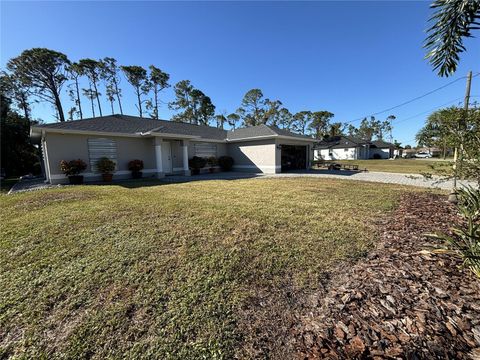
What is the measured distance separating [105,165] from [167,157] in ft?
13.4

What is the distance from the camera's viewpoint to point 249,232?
409cm

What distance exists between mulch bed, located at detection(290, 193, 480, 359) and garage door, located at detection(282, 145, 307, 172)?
14727mm

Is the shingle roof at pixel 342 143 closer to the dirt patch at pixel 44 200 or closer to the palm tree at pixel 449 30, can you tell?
the palm tree at pixel 449 30

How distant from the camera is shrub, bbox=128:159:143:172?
42.8 ft

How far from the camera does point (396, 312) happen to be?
208 centimetres

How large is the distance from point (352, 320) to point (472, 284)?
1.65 metres

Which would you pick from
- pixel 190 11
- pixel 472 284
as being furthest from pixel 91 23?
pixel 472 284

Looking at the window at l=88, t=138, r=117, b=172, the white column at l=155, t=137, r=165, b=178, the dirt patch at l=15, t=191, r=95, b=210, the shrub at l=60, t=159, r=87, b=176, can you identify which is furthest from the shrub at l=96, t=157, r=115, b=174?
the dirt patch at l=15, t=191, r=95, b=210

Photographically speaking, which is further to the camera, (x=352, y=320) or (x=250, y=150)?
(x=250, y=150)

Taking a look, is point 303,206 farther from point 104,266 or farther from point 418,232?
point 104,266

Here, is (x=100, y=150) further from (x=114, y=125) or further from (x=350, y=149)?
(x=350, y=149)

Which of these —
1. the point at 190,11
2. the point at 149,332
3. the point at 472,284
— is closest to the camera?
the point at 149,332

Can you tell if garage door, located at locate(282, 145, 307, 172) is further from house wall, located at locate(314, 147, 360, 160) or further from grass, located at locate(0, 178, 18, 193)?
house wall, located at locate(314, 147, 360, 160)

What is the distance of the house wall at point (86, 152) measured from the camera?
10789 millimetres
